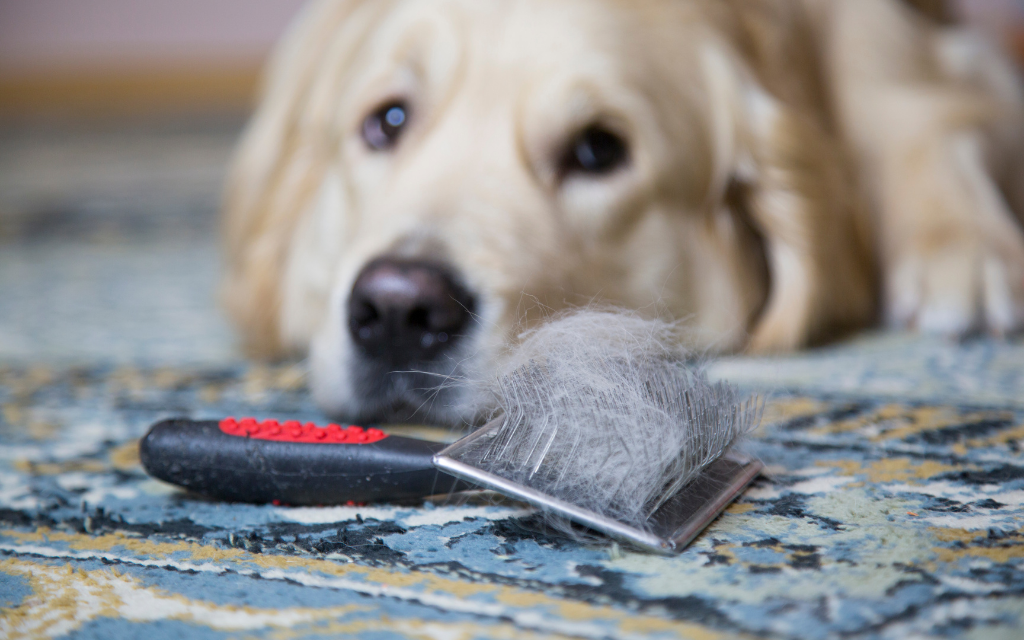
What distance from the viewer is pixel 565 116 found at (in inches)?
52.6

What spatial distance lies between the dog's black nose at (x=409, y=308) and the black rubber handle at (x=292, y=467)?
247 mm

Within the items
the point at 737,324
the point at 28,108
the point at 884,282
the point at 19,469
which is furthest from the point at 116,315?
the point at 28,108

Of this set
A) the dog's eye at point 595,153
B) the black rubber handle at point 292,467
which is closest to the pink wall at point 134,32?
the dog's eye at point 595,153

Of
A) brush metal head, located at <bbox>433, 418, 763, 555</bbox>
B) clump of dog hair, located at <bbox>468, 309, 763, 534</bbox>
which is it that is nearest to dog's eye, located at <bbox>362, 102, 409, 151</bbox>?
clump of dog hair, located at <bbox>468, 309, 763, 534</bbox>

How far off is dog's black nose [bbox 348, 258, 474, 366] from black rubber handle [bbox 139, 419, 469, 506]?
247mm

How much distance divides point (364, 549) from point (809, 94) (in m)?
1.42

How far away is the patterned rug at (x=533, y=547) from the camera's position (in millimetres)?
605

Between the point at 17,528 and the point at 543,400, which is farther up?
the point at 543,400

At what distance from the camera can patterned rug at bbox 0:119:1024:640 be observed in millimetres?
605

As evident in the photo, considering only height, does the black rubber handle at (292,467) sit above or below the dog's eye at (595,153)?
below

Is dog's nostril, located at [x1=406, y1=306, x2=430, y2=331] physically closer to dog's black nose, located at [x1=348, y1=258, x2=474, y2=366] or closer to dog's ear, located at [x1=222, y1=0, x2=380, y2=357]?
dog's black nose, located at [x1=348, y1=258, x2=474, y2=366]

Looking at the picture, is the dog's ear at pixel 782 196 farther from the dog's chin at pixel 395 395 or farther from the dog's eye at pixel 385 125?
the dog's chin at pixel 395 395

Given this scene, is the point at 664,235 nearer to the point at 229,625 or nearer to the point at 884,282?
the point at 884,282

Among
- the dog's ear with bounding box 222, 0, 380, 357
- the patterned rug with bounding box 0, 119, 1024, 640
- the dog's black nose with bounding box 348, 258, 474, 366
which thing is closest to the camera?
the patterned rug with bounding box 0, 119, 1024, 640
